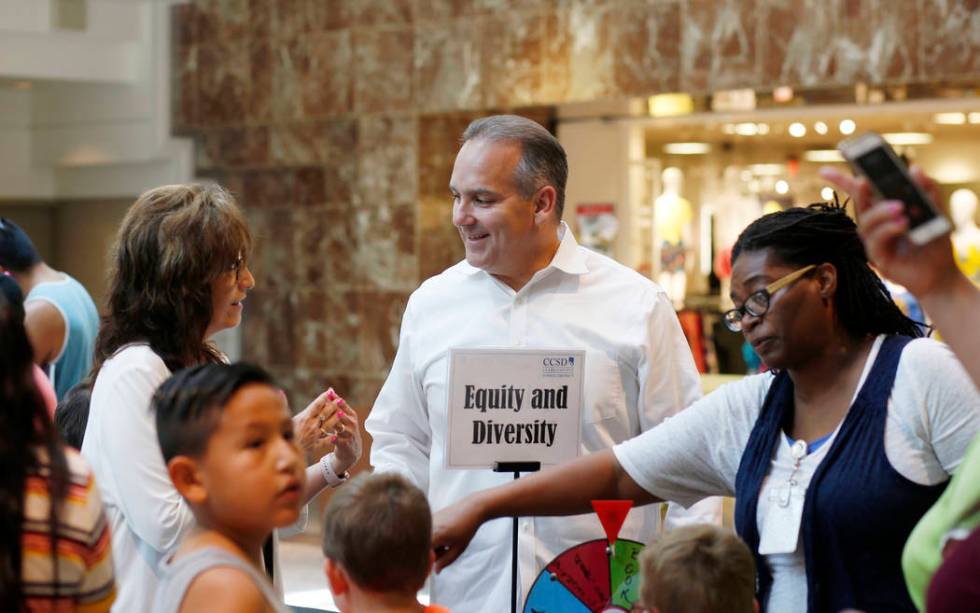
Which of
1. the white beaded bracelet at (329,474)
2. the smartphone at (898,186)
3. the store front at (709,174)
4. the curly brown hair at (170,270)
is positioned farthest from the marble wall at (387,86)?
the smartphone at (898,186)

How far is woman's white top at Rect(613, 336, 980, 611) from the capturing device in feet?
7.37

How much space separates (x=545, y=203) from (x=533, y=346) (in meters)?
0.36

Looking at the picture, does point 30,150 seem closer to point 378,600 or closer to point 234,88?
point 234,88

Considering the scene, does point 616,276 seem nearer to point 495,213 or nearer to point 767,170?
point 495,213

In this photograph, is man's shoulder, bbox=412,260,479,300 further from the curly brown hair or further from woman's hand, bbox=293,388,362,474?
the curly brown hair

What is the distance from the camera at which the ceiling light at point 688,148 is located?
32.1 ft

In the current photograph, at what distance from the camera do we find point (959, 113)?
8570mm

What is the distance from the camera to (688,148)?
387 inches

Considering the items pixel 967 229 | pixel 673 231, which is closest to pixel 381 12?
pixel 673 231

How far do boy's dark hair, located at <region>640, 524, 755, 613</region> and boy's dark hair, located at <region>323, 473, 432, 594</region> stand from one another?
1.15ft

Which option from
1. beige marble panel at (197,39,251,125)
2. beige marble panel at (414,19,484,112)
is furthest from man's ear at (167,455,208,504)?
beige marble panel at (197,39,251,125)

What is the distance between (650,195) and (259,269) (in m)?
3.33

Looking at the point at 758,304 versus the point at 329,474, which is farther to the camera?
the point at 329,474

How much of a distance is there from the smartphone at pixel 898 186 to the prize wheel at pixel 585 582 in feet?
3.24
